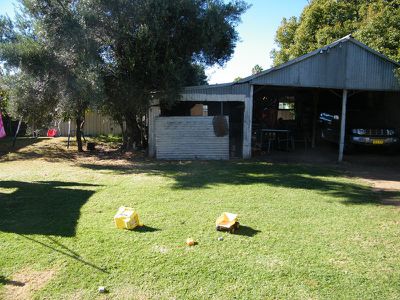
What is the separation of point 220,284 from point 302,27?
88.8 feet

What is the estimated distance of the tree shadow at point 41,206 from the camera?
5.70 meters

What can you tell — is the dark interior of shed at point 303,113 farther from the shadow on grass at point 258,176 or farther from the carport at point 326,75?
the shadow on grass at point 258,176

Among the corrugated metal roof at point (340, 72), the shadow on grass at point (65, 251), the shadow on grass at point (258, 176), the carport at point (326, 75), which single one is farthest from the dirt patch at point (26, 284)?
the corrugated metal roof at point (340, 72)

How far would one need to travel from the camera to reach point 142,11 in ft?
39.5

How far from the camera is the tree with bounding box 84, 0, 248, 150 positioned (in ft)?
39.6

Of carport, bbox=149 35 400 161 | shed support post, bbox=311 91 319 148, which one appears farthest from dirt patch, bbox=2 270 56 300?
shed support post, bbox=311 91 319 148

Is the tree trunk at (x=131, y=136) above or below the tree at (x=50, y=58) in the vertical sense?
below

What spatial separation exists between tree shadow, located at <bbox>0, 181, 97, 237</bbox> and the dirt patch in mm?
1166

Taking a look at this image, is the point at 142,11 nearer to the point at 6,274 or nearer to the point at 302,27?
the point at 6,274

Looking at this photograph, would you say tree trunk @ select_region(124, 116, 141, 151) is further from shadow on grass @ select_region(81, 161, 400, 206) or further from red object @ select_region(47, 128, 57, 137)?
red object @ select_region(47, 128, 57, 137)

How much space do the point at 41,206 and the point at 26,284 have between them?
3.13 meters

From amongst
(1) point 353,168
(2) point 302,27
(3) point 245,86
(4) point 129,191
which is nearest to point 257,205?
(4) point 129,191

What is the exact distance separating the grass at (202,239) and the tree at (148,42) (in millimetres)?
3941

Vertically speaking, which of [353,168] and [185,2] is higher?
[185,2]
